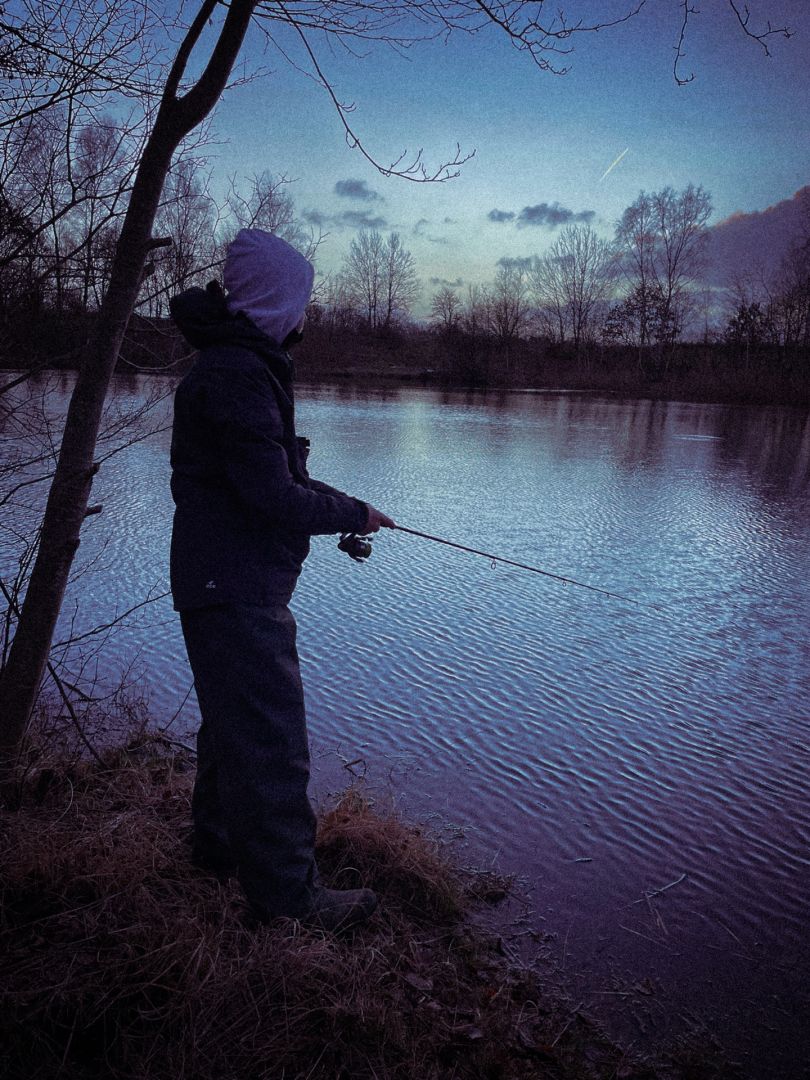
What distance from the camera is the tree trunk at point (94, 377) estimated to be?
96.7 inches

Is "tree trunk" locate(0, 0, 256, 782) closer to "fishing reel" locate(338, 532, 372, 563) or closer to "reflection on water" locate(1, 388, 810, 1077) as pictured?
"fishing reel" locate(338, 532, 372, 563)

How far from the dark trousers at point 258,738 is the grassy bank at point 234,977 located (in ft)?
0.47

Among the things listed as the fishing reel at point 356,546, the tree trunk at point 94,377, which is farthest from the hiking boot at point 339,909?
the tree trunk at point 94,377

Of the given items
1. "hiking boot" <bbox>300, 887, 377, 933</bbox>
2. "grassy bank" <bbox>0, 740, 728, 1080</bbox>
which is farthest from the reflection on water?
"hiking boot" <bbox>300, 887, 377, 933</bbox>

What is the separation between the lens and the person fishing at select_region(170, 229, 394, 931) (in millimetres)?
1967

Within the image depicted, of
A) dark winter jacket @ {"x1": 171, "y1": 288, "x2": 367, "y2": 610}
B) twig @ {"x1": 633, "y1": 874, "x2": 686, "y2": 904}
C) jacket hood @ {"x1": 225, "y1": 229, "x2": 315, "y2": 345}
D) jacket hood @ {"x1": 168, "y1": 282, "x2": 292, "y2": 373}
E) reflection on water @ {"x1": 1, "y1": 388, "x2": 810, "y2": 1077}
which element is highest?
jacket hood @ {"x1": 225, "y1": 229, "x2": 315, "y2": 345}

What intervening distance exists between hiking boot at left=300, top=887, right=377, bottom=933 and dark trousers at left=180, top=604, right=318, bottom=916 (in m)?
0.07

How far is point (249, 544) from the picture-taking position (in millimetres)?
2037

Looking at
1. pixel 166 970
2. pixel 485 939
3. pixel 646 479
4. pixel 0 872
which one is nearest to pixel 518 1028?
pixel 485 939

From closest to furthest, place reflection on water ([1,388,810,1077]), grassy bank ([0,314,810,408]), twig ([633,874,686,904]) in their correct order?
reflection on water ([1,388,810,1077]), twig ([633,874,686,904]), grassy bank ([0,314,810,408])

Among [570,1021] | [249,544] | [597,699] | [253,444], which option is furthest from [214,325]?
[597,699]

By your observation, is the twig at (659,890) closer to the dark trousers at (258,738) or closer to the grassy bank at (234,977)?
the grassy bank at (234,977)

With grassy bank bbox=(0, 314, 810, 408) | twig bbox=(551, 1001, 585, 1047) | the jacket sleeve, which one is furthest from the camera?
grassy bank bbox=(0, 314, 810, 408)

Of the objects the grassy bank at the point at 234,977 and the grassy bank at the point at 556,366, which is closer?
the grassy bank at the point at 234,977
